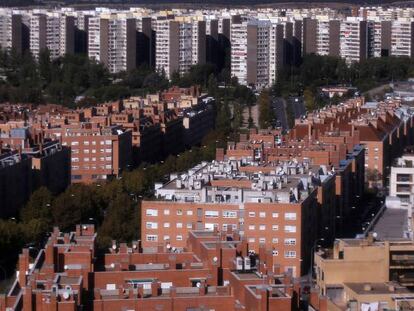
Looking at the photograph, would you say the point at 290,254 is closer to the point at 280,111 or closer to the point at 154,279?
the point at 154,279

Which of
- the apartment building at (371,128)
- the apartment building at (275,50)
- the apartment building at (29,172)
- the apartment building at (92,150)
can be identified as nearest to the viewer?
the apartment building at (29,172)

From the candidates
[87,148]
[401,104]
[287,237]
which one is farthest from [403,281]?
[401,104]

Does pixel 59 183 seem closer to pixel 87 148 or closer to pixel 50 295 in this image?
pixel 87 148

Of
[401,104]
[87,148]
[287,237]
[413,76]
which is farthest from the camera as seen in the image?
[413,76]

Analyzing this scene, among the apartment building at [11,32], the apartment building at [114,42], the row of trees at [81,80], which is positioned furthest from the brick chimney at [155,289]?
the apartment building at [11,32]

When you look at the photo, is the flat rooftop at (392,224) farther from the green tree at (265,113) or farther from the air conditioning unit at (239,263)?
the green tree at (265,113)

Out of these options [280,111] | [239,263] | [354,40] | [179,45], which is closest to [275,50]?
[179,45]
